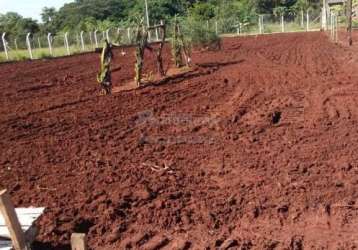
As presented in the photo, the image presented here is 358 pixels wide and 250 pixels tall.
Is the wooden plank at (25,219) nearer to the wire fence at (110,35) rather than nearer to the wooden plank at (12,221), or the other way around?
the wooden plank at (12,221)

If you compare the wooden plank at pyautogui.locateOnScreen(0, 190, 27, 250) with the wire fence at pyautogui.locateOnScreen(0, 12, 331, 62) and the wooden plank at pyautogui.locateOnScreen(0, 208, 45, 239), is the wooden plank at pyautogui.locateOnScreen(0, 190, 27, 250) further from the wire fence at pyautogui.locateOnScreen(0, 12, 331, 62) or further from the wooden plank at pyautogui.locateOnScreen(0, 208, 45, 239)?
the wire fence at pyautogui.locateOnScreen(0, 12, 331, 62)

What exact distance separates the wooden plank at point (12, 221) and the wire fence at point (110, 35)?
888 inches

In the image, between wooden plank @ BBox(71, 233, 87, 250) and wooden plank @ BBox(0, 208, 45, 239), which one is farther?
wooden plank @ BBox(0, 208, 45, 239)

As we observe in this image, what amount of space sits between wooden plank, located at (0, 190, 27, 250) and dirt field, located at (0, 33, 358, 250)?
99cm

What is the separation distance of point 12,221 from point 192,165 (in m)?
3.60

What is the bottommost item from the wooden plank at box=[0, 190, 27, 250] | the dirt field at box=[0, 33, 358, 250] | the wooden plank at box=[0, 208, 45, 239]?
the dirt field at box=[0, 33, 358, 250]

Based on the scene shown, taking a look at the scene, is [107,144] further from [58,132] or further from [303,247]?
[303,247]

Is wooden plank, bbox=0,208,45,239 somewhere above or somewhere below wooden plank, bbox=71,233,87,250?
below

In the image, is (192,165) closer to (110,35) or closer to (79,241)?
(79,241)

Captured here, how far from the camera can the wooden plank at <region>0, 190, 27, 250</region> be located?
12.2 feet

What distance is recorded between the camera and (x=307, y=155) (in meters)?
7.17

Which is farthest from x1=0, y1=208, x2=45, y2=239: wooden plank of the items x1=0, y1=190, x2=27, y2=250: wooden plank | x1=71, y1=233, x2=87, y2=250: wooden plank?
x1=71, y1=233, x2=87, y2=250: wooden plank

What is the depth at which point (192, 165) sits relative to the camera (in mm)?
7105

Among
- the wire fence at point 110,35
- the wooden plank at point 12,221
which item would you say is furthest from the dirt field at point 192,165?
the wire fence at point 110,35
